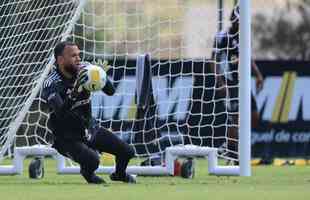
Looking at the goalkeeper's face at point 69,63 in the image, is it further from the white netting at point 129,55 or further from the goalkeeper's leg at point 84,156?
the white netting at point 129,55

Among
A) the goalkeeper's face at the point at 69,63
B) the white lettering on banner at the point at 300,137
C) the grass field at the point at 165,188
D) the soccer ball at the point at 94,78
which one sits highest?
the goalkeeper's face at the point at 69,63

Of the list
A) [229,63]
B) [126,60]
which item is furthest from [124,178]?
[126,60]

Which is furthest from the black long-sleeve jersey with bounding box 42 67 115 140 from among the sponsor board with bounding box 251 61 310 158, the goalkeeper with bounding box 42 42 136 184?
the sponsor board with bounding box 251 61 310 158

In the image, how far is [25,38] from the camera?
14.5m

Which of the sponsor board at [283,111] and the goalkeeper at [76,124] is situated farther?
the sponsor board at [283,111]

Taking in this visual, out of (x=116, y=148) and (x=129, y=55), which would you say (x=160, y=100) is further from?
(x=116, y=148)

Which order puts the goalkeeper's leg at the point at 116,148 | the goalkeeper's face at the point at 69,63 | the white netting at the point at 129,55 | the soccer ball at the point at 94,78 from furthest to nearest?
the white netting at the point at 129,55 < the goalkeeper's leg at the point at 116,148 < the goalkeeper's face at the point at 69,63 < the soccer ball at the point at 94,78

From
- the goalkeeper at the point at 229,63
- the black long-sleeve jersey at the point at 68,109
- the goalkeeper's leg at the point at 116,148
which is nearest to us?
the black long-sleeve jersey at the point at 68,109

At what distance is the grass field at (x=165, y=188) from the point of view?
9.66 m

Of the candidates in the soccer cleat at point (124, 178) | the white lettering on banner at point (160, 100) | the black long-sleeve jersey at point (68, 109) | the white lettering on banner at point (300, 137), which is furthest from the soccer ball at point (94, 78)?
the white lettering on banner at point (300, 137)

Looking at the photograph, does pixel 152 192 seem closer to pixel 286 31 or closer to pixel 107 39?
pixel 107 39

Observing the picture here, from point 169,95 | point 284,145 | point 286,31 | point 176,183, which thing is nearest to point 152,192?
point 176,183

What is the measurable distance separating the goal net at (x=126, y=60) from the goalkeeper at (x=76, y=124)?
187 cm

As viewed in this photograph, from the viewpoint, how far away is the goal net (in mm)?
14172
